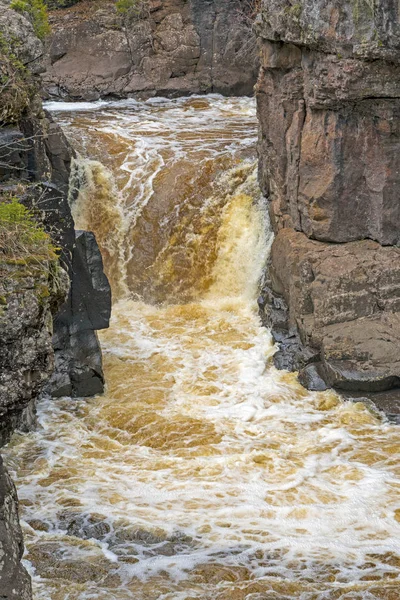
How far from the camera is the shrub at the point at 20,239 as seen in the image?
608 centimetres

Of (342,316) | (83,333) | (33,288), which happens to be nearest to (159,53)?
(342,316)

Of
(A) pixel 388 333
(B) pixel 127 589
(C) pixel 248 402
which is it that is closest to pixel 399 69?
(A) pixel 388 333

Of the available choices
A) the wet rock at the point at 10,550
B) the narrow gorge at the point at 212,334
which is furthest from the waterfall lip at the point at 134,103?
the wet rock at the point at 10,550

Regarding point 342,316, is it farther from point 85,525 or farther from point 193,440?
point 85,525

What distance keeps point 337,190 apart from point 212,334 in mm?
3011

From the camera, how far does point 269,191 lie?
15195 mm

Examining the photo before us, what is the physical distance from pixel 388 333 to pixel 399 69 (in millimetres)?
3632

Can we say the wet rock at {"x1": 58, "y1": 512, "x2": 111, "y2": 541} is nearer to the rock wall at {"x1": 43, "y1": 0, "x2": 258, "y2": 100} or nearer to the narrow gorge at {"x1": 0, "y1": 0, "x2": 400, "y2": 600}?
the narrow gorge at {"x1": 0, "y1": 0, "x2": 400, "y2": 600}

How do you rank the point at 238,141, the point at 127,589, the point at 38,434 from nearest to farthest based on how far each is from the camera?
the point at 127,589 < the point at 38,434 < the point at 238,141

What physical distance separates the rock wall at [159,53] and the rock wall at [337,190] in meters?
8.97

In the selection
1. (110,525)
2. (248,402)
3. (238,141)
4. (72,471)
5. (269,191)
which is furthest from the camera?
(238,141)

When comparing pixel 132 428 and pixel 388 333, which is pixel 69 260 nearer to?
pixel 132 428

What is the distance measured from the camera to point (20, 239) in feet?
20.4

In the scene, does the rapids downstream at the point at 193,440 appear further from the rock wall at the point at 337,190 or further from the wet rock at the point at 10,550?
the wet rock at the point at 10,550
